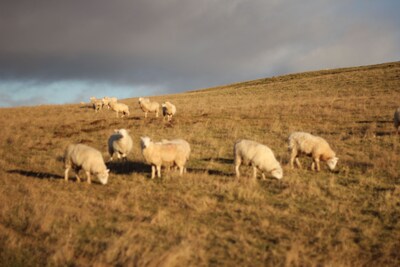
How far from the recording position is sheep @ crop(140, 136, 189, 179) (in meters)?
12.5

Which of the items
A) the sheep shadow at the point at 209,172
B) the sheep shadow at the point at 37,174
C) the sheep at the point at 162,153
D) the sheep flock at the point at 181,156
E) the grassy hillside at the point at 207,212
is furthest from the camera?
the sheep shadow at the point at 209,172

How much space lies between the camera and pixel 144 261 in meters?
6.41

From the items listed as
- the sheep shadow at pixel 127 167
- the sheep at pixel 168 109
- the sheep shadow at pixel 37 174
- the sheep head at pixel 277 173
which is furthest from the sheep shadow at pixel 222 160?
the sheep at pixel 168 109

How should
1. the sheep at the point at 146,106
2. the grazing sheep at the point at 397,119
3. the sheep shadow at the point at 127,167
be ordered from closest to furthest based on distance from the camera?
the sheep shadow at the point at 127,167 < the grazing sheep at the point at 397,119 < the sheep at the point at 146,106

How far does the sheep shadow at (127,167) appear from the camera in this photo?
13812mm

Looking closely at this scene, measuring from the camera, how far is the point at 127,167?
1441cm

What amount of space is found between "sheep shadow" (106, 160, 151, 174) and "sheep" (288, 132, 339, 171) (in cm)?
606

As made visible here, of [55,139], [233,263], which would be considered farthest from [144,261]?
[55,139]

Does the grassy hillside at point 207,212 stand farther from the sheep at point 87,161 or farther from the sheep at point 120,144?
the sheep at point 120,144

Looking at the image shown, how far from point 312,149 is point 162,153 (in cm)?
604

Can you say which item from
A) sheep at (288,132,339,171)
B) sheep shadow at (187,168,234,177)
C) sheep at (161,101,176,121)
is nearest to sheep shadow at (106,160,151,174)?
sheep shadow at (187,168,234,177)

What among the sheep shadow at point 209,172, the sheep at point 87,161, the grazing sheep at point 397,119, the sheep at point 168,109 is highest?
the sheep at point 168,109

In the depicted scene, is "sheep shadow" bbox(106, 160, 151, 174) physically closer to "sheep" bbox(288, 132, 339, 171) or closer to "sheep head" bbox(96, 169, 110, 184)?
"sheep head" bbox(96, 169, 110, 184)

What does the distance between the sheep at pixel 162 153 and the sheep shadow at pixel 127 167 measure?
4.31 feet
